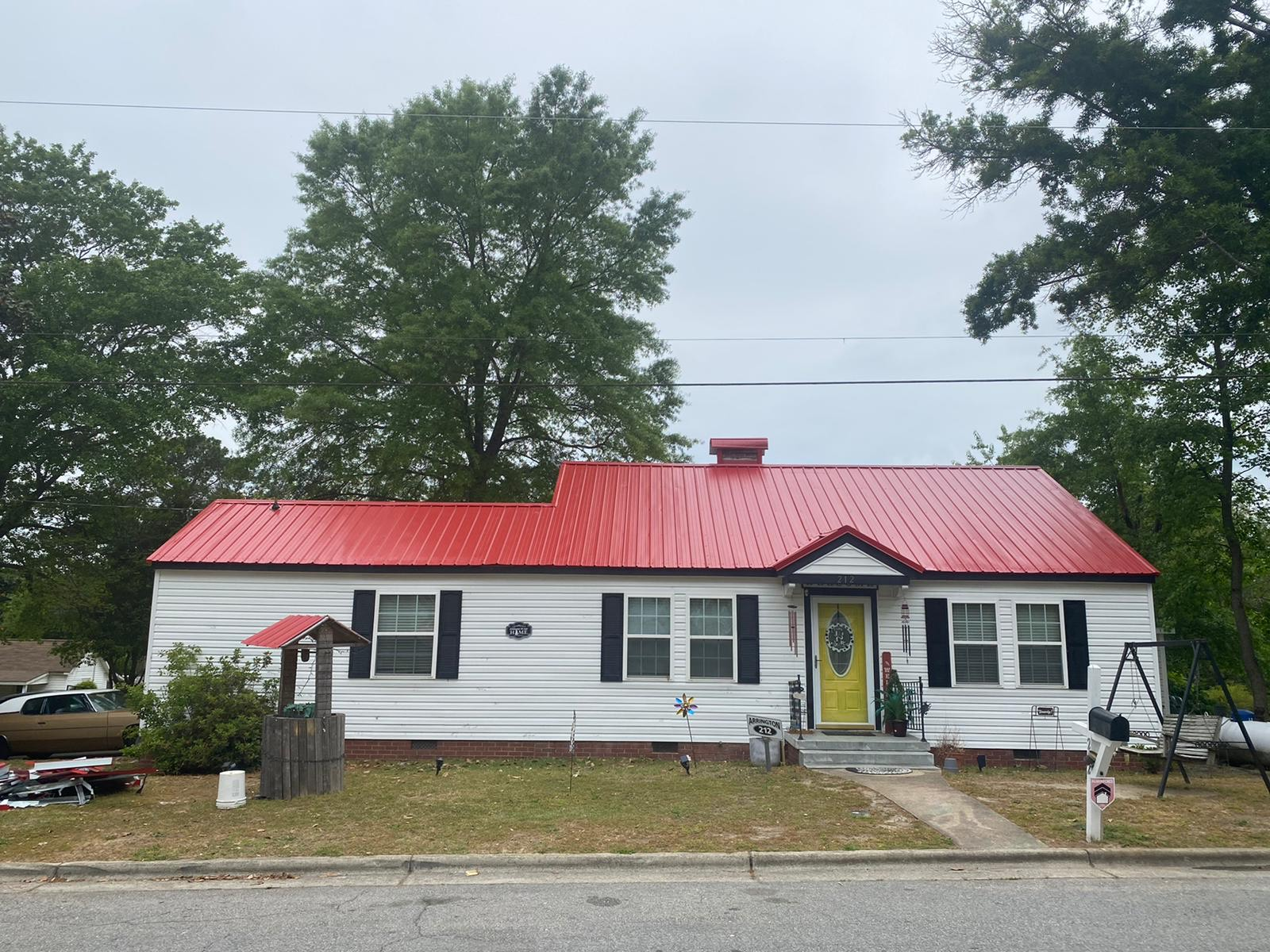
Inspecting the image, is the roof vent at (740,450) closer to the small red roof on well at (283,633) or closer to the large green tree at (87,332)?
the small red roof on well at (283,633)

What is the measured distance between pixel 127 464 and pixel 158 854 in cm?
1983

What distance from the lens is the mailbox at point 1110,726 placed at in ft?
27.9

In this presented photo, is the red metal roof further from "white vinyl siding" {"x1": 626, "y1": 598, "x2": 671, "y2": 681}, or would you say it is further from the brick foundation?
the brick foundation

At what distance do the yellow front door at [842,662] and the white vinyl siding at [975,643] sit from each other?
1525mm

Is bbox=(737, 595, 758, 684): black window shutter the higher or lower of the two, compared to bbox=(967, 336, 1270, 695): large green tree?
lower

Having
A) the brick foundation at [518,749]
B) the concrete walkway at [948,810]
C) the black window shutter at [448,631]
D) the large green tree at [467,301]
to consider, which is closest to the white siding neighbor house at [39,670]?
the large green tree at [467,301]

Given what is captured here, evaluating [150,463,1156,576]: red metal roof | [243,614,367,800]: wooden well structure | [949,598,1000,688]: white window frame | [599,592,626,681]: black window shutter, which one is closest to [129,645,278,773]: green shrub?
[243,614,367,800]: wooden well structure

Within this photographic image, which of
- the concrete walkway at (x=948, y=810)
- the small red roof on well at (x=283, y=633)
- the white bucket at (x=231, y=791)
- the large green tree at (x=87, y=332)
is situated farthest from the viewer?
the large green tree at (x=87, y=332)

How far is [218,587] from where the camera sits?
14930 millimetres

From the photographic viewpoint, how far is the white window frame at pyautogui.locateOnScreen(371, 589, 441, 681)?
14703mm

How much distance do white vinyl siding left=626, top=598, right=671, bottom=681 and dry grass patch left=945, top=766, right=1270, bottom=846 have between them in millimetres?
4778

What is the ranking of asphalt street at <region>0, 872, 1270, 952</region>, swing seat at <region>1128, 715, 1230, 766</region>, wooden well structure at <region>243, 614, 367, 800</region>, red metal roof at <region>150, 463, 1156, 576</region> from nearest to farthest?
1. asphalt street at <region>0, 872, 1270, 952</region>
2. wooden well structure at <region>243, 614, 367, 800</region>
3. swing seat at <region>1128, 715, 1230, 766</region>
4. red metal roof at <region>150, 463, 1156, 576</region>

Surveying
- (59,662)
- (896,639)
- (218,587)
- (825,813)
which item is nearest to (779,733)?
(896,639)

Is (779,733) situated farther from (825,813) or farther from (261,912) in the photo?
(261,912)
